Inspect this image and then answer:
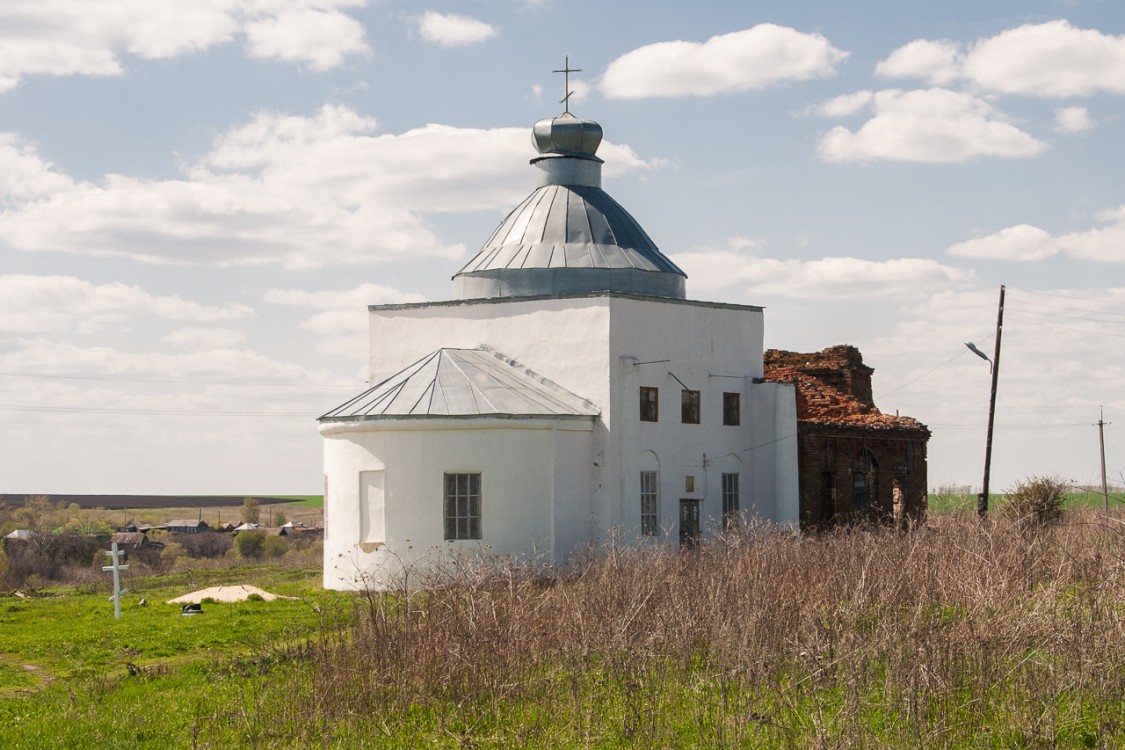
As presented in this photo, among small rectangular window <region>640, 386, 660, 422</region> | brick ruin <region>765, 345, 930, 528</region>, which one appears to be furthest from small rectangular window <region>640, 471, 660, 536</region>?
brick ruin <region>765, 345, 930, 528</region>

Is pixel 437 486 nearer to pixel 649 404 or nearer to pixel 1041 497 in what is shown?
pixel 649 404

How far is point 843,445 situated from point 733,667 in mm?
16176

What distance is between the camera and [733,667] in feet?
39.6

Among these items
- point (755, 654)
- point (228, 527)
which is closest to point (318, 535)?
point (228, 527)

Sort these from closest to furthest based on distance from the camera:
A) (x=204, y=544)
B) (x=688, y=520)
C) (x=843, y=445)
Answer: (x=688, y=520) → (x=843, y=445) → (x=204, y=544)

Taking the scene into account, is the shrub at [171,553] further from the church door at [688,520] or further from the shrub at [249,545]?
the church door at [688,520]

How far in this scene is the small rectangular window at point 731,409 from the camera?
1034 inches

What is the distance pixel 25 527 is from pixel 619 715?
49439mm

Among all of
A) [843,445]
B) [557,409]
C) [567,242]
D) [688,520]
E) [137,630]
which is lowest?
[137,630]

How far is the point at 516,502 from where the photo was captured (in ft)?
74.8

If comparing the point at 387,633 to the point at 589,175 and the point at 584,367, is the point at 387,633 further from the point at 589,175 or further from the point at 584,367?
the point at 589,175

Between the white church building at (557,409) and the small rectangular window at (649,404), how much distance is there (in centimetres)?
4

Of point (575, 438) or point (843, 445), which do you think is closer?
point (575, 438)

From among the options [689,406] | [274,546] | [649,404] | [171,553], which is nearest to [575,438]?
[649,404]
